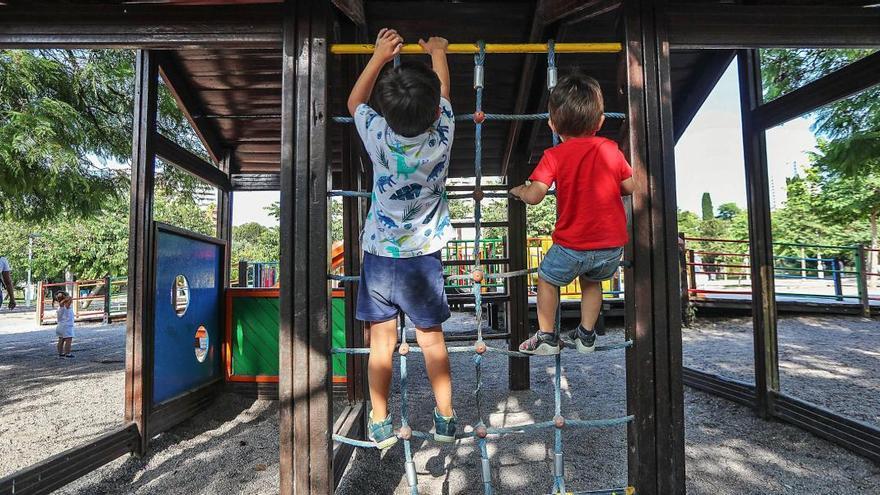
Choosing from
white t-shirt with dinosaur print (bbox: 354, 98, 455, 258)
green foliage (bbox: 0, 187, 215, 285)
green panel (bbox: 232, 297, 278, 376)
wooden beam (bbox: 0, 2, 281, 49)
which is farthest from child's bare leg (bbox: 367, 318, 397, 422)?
green foliage (bbox: 0, 187, 215, 285)

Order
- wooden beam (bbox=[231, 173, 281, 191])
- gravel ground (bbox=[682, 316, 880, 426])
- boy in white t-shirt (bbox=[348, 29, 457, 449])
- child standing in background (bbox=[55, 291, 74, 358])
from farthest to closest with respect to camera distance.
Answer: child standing in background (bbox=[55, 291, 74, 358]), wooden beam (bbox=[231, 173, 281, 191]), gravel ground (bbox=[682, 316, 880, 426]), boy in white t-shirt (bbox=[348, 29, 457, 449])

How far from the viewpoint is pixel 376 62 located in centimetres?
201

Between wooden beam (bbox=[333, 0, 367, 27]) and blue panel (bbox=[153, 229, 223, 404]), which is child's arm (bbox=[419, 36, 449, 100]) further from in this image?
blue panel (bbox=[153, 229, 223, 404])

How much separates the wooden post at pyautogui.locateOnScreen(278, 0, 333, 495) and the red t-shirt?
978 millimetres

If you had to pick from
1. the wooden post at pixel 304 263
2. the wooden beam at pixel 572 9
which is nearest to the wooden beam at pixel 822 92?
the wooden beam at pixel 572 9

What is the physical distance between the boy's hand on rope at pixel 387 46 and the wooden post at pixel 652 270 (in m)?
1.05

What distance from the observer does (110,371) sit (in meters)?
6.07

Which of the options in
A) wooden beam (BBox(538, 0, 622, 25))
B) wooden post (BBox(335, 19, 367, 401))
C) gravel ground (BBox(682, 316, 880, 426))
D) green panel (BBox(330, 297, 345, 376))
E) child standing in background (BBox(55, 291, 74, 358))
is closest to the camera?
wooden beam (BBox(538, 0, 622, 25))

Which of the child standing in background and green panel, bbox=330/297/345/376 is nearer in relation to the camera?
green panel, bbox=330/297/345/376

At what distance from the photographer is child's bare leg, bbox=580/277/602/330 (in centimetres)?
212

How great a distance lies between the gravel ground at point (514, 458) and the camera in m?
2.65

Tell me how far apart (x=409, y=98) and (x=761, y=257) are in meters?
3.28

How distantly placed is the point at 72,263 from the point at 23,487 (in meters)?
28.8

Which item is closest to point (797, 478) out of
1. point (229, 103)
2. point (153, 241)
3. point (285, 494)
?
point (285, 494)
